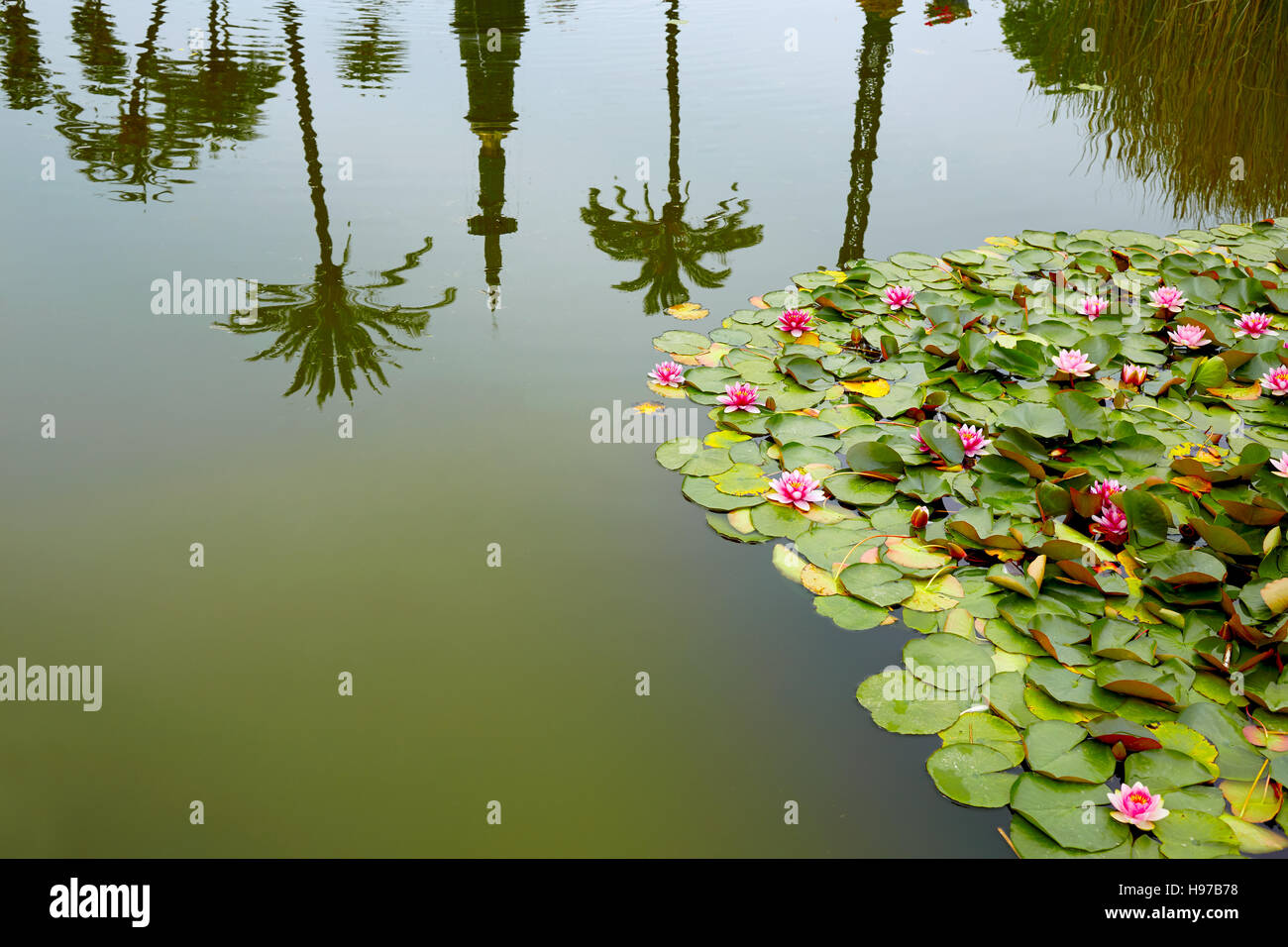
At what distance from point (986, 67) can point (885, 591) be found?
710 cm

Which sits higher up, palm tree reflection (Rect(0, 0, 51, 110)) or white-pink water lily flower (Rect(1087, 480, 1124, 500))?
palm tree reflection (Rect(0, 0, 51, 110))

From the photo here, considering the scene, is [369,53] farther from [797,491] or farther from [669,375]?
[797,491]

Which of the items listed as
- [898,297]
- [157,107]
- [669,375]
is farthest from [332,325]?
[157,107]

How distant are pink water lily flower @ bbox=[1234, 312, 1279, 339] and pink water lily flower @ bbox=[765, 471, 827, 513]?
220 cm

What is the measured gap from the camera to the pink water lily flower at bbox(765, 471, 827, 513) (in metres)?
2.71

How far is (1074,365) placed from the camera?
3.23 metres

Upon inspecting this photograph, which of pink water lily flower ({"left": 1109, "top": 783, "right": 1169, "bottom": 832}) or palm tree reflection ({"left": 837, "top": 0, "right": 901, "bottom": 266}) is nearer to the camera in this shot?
pink water lily flower ({"left": 1109, "top": 783, "right": 1169, "bottom": 832})

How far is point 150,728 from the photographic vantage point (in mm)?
1995

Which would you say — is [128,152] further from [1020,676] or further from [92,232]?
[1020,676]

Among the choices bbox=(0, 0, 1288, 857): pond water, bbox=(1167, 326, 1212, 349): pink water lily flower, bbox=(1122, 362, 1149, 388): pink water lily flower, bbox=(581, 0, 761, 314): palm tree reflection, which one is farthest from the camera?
bbox=(581, 0, 761, 314): palm tree reflection

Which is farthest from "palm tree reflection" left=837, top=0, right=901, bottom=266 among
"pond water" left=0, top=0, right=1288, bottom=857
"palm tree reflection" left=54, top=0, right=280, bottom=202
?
"palm tree reflection" left=54, top=0, right=280, bottom=202

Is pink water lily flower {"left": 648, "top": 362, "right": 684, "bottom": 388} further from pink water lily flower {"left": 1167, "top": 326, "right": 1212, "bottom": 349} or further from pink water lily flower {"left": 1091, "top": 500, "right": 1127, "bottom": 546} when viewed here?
pink water lily flower {"left": 1167, "top": 326, "right": 1212, "bottom": 349}

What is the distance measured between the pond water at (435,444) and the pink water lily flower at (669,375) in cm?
8
